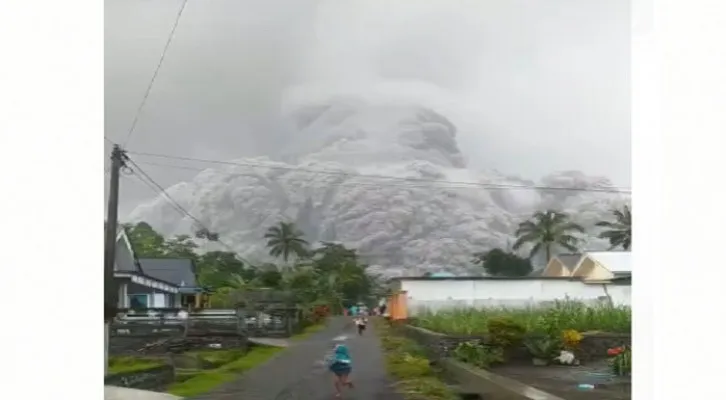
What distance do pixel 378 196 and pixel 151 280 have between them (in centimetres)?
62

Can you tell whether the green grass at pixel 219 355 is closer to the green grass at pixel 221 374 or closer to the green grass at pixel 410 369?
the green grass at pixel 221 374

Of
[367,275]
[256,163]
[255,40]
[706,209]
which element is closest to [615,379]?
[706,209]

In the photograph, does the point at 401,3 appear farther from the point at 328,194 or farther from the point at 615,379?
the point at 615,379

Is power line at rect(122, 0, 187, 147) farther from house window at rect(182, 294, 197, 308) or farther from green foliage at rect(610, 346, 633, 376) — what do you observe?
green foliage at rect(610, 346, 633, 376)

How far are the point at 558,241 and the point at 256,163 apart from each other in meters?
0.83

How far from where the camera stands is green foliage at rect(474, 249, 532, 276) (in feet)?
7.43

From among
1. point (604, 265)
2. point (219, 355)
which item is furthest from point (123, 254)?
point (604, 265)

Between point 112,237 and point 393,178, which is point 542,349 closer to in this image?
point 393,178

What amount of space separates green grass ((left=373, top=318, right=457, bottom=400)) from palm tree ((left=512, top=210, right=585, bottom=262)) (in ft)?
1.28

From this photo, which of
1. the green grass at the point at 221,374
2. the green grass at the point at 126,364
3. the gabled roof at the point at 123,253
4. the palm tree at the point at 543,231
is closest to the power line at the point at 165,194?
the gabled roof at the point at 123,253

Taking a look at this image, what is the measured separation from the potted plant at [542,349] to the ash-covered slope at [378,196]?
0.88 ft

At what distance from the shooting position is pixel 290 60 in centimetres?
224
